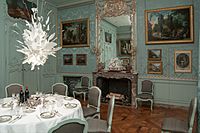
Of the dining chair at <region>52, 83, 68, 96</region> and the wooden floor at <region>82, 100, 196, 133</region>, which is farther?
the dining chair at <region>52, 83, 68, 96</region>

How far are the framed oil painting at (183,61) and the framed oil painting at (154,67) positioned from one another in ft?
1.78

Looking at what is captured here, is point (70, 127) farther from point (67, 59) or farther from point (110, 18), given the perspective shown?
point (67, 59)

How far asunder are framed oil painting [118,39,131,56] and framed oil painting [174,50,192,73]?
1.72 metres

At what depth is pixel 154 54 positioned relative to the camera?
6141 millimetres

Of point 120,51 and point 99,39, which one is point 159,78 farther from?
point 99,39

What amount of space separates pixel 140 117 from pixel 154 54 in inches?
98.1

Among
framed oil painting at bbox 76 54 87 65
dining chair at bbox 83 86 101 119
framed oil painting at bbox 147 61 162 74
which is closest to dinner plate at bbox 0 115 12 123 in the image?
dining chair at bbox 83 86 101 119

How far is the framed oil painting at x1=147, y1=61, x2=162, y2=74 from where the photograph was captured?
606 cm

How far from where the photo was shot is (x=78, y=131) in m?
1.90

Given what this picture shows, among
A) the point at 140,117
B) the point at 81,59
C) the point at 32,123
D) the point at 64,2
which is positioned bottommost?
the point at 140,117

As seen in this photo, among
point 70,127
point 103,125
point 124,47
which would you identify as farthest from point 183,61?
point 70,127

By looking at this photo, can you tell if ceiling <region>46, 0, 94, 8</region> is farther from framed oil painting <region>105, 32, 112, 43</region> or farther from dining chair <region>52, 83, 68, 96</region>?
dining chair <region>52, 83, 68, 96</region>

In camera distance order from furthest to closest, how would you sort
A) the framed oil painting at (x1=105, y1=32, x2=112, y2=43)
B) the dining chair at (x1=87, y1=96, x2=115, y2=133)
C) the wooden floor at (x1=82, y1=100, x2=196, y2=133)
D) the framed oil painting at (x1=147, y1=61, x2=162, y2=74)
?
the framed oil painting at (x1=105, y1=32, x2=112, y2=43) < the framed oil painting at (x1=147, y1=61, x2=162, y2=74) < the wooden floor at (x1=82, y1=100, x2=196, y2=133) < the dining chair at (x1=87, y1=96, x2=115, y2=133)

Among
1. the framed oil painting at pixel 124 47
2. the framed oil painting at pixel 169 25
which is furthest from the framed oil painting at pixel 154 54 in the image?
the framed oil painting at pixel 124 47
